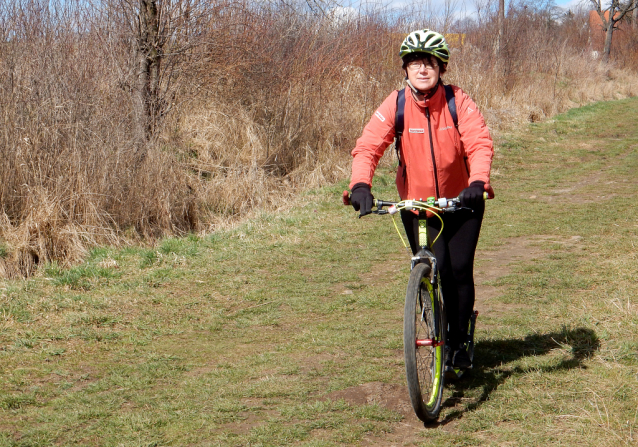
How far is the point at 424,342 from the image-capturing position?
3.50 meters

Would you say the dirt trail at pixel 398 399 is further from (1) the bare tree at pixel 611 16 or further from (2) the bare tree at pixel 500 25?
(1) the bare tree at pixel 611 16

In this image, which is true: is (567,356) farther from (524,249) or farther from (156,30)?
(156,30)

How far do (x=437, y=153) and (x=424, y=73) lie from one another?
0.43 m

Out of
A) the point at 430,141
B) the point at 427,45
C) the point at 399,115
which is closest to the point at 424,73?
the point at 427,45

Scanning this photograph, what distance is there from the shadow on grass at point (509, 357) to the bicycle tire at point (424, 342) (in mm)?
171

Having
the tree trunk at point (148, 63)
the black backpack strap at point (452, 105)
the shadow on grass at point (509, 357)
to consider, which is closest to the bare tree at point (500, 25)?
the tree trunk at point (148, 63)

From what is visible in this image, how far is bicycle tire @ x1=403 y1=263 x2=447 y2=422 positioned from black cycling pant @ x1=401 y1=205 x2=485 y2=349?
17cm

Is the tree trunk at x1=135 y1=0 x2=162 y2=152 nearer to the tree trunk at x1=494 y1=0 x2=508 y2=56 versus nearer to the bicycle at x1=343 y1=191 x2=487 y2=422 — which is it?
the bicycle at x1=343 y1=191 x2=487 y2=422

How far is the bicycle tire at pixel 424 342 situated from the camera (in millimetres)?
3373

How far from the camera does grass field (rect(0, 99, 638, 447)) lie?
12.0ft

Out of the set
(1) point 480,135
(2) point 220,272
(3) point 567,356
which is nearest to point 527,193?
(2) point 220,272

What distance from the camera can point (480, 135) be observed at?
3666mm

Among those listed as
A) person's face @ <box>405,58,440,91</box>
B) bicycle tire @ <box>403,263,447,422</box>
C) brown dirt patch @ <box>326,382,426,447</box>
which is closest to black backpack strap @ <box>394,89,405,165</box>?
person's face @ <box>405,58,440,91</box>

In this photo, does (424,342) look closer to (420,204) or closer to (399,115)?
(420,204)
